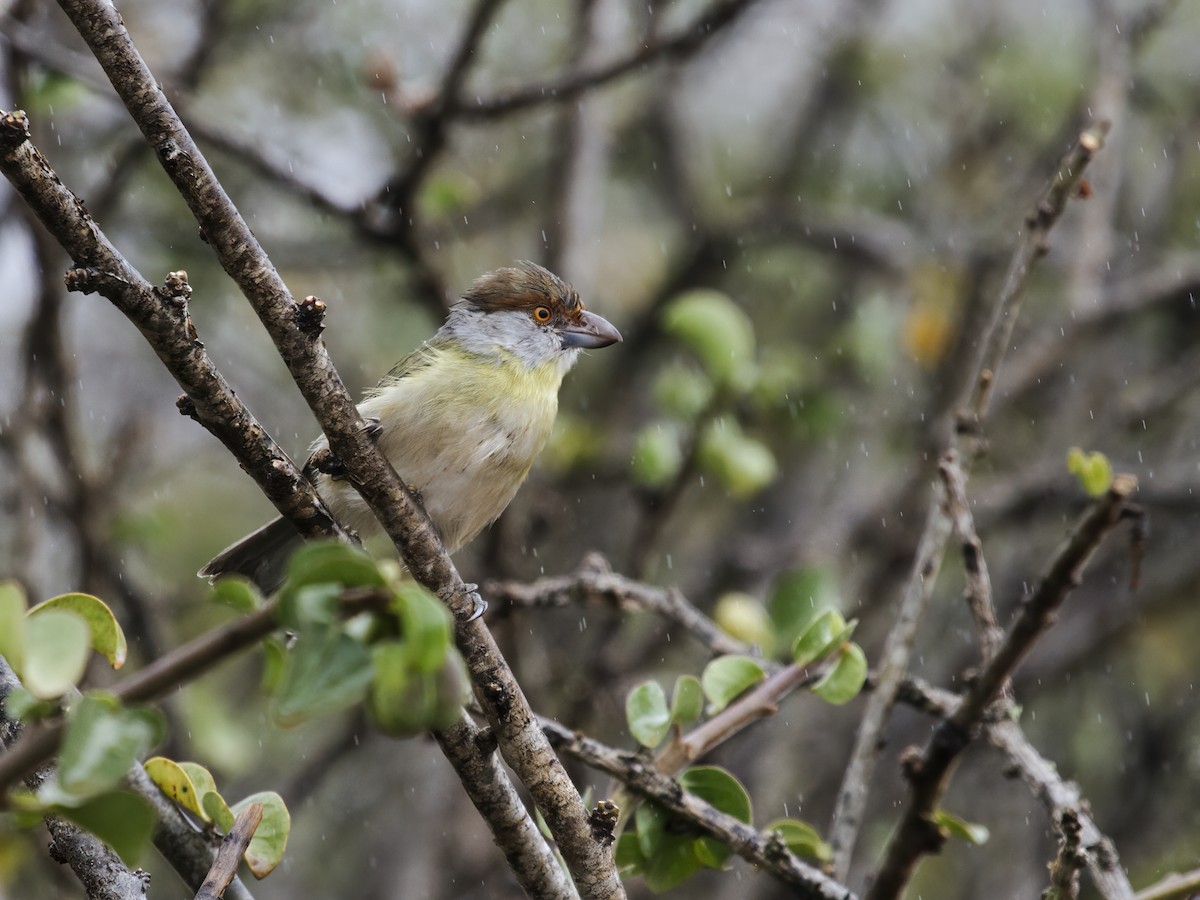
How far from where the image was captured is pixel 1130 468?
5.50 meters

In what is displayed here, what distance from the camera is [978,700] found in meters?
2.00

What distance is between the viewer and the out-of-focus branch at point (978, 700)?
1743mm

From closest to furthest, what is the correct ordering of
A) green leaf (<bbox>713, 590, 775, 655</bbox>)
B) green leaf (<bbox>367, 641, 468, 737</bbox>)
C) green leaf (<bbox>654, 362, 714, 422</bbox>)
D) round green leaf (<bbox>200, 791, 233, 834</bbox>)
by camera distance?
1. green leaf (<bbox>367, 641, 468, 737</bbox>)
2. round green leaf (<bbox>200, 791, 233, 834</bbox>)
3. green leaf (<bbox>713, 590, 775, 655</bbox>)
4. green leaf (<bbox>654, 362, 714, 422</bbox>)

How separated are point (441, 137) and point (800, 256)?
3.15 metres

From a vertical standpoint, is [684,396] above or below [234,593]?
above

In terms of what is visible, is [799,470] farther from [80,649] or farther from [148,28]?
[80,649]

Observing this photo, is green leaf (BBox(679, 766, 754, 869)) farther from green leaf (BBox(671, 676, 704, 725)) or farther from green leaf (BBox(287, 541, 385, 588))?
green leaf (BBox(287, 541, 385, 588))

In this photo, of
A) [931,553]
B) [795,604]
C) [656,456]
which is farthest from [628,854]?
[656,456]

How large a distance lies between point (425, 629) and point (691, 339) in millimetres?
3429

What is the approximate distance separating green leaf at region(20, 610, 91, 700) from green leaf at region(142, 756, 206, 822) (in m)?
0.95

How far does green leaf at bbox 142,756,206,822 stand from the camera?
199cm

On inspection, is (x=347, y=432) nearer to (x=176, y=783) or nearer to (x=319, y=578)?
(x=176, y=783)

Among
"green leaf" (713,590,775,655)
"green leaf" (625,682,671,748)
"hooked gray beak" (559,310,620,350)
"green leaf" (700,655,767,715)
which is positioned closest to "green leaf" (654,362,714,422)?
"hooked gray beak" (559,310,620,350)

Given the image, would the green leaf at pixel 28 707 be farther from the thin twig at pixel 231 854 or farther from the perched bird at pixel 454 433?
the perched bird at pixel 454 433
